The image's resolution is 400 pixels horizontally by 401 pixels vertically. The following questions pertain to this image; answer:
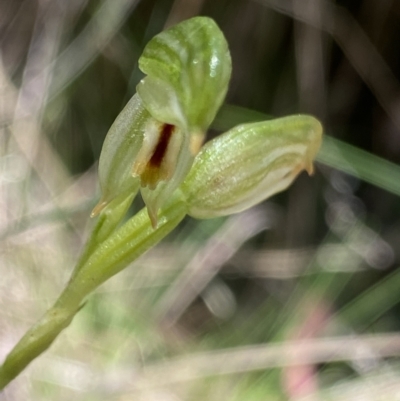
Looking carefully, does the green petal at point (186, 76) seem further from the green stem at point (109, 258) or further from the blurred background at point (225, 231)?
the blurred background at point (225, 231)

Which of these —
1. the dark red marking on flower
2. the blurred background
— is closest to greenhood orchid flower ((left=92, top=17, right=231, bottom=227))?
the dark red marking on flower

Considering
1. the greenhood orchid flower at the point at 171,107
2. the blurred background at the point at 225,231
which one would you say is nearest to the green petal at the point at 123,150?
the greenhood orchid flower at the point at 171,107

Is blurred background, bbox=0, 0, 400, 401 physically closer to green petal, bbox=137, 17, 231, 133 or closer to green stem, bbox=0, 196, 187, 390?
green stem, bbox=0, 196, 187, 390

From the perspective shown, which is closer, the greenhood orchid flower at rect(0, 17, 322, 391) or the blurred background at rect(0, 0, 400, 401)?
the greenhood orchid flower at rect(0, 17, 322, 391)

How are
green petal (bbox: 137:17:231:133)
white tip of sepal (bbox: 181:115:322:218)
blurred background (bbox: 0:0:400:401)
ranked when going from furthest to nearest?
blurred background (bbox: 0:0:400:401) → white tip of sepal (bbox: 181:115:322:218) → green petal (bbox: 137:17:231:133)

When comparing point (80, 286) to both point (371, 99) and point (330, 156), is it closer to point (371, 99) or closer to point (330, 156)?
point (330, 156)

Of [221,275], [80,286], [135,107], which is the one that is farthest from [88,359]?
[135,107]
